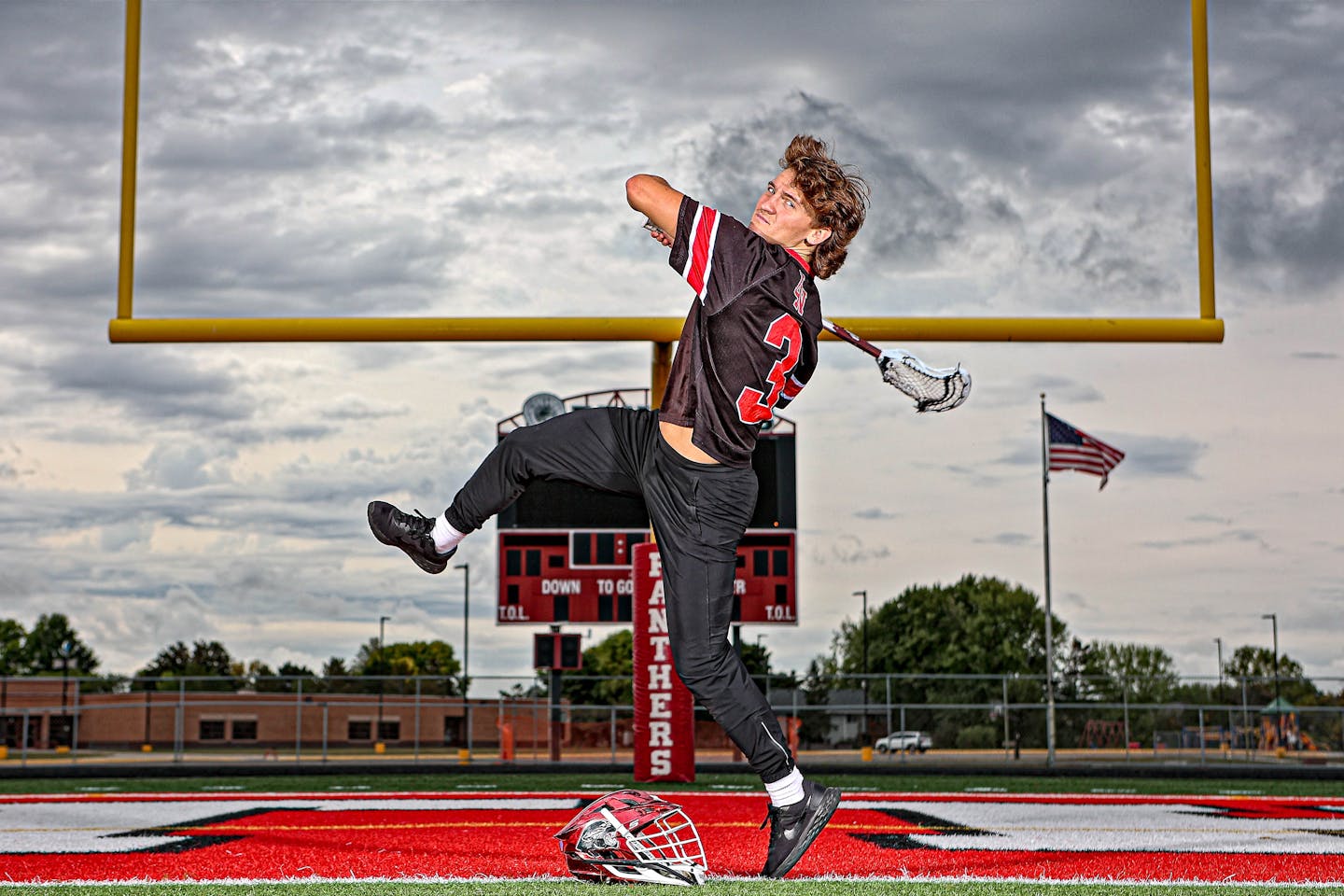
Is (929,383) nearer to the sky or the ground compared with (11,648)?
nearer to the sky

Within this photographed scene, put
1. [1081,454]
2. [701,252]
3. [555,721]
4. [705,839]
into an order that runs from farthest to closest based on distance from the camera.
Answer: [555,721], [1081,454], [705,839], [701,252]

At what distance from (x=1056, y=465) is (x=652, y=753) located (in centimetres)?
1131

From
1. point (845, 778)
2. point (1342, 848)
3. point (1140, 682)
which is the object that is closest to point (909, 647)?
point (1140, 682)

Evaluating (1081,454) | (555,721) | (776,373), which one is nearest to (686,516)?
(776,373)

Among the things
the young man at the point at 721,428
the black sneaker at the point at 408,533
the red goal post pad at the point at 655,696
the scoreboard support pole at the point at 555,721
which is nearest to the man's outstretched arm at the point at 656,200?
the young man at the point at 721,428

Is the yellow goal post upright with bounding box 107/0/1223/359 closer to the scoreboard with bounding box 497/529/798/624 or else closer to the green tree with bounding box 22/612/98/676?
the scoreboard with bounding box 497/529/798/624

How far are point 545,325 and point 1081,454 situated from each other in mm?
13029

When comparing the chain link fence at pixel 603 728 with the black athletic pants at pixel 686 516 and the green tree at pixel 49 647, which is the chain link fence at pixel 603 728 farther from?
the green tree at pixel 49 647

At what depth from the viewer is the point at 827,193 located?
394 centimetres

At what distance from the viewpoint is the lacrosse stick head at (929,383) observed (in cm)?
419

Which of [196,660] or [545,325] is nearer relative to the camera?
[545,325]

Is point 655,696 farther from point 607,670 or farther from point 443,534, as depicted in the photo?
point 607,670

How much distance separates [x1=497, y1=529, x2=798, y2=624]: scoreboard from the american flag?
4446 millimetres

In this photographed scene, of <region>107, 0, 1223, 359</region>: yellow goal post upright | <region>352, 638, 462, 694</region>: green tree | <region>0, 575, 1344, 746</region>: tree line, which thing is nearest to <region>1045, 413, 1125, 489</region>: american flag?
<region>0, 575, 1344, 746</region>: tree line
